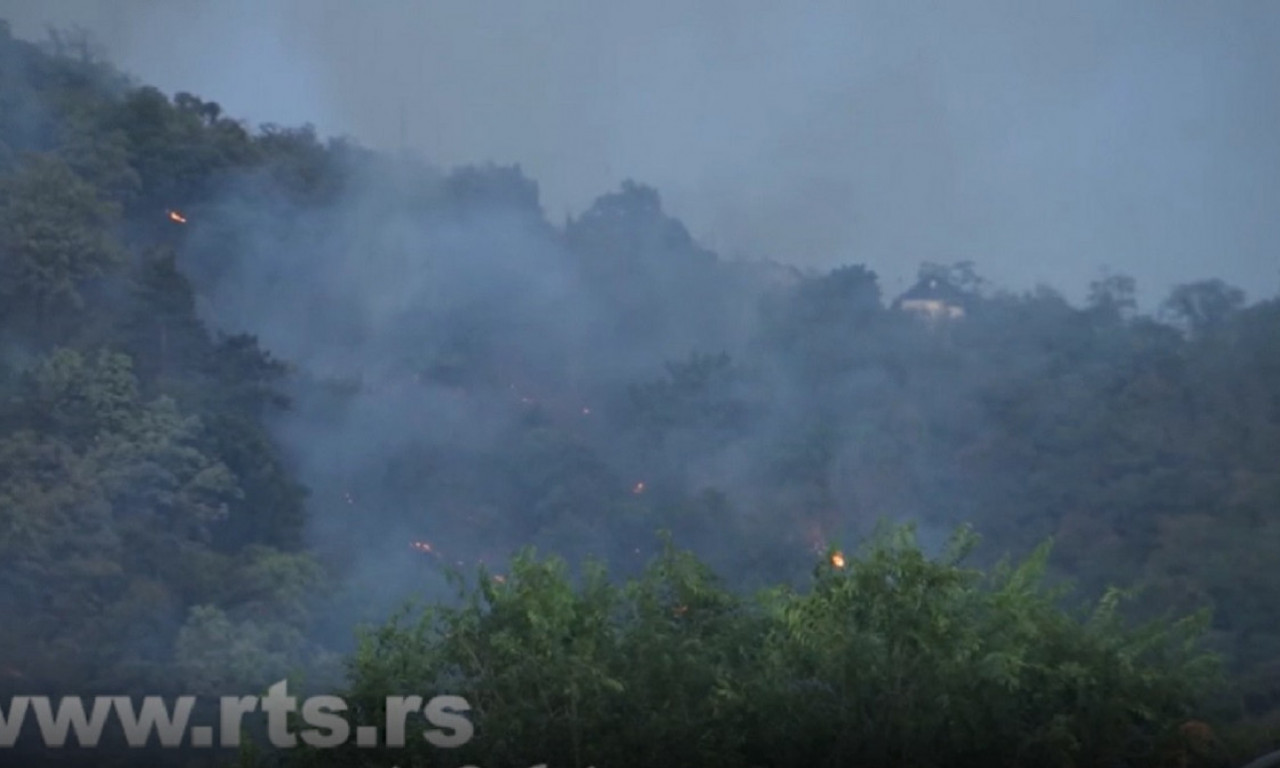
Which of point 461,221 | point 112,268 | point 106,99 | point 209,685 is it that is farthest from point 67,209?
point 209,685

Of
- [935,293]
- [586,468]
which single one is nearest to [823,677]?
[586,468]

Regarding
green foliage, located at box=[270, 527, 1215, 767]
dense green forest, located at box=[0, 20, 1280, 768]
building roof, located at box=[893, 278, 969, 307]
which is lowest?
green foliage, located at box=[270, 527, 1215, 767]

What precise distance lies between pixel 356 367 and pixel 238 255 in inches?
52.3

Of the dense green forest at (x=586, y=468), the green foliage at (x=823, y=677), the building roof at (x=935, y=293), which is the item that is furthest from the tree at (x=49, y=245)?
the building roof at (x=935, y=293)

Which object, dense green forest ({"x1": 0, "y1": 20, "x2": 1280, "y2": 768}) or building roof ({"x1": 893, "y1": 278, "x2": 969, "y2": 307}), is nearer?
dense green forest ({"x1": 0, "y1": 20, "x2": 1280, "y2": 768})

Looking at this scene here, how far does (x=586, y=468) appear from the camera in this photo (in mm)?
11133

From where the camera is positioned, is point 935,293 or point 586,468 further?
point 935,293

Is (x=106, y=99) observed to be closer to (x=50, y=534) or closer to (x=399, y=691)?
(x=50, y=534)

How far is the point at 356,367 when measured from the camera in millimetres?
12156

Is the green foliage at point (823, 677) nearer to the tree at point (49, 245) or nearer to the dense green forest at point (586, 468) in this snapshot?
the dense green forest at point (586, 468)

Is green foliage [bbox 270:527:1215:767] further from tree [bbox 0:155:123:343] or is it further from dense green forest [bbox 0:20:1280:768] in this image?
tree [bbox 0:155:123:343]

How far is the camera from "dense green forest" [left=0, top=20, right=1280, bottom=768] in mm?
6285

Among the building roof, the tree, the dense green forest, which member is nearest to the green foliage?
the dense green forest

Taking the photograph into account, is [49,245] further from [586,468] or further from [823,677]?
[823,677]
